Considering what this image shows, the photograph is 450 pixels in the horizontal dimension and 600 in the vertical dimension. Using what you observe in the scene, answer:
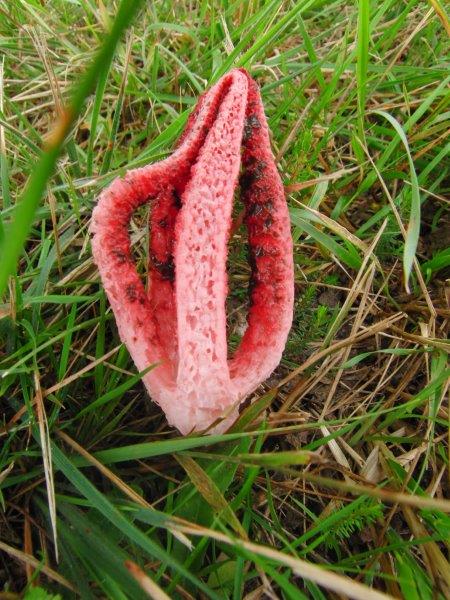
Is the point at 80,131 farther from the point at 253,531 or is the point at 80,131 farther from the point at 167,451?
the point at 253,531

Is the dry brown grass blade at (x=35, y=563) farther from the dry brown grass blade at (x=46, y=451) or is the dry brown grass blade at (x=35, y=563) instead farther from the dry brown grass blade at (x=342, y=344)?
the dry brown grass blade at (x=342, y=344)

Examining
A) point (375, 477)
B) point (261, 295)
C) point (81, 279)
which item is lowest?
point (375, 477)

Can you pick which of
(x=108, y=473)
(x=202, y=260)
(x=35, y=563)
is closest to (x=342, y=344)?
(x=202, y=260)

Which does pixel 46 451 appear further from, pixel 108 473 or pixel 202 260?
pixel 202 260

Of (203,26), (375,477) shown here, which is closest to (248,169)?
(375,477)

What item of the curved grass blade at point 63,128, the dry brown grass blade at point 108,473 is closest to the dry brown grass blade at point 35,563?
the dry brown grass blade at point 108,473

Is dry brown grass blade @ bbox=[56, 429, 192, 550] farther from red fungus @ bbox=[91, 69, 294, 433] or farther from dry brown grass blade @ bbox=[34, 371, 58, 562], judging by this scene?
red fungus @ bbox=[91, 69, 294, 433]

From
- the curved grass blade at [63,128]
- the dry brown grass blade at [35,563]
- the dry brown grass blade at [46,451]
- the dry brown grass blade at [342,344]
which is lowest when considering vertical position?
the dry brown grass blade at [342,344]

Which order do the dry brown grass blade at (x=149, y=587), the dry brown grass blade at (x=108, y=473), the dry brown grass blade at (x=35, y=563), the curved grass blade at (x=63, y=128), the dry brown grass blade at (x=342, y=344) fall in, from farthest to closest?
the dry brown grass blade at (x=342, y=344), the dry brown grass blade at (x=108, y=473), the dry brown grass blade at (x=35, y=563), the dry brown grass blade at (x=149, y=587), the curved grass blade at (x=63, y=128)
